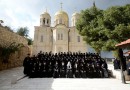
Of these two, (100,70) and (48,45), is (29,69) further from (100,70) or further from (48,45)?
(48,45)

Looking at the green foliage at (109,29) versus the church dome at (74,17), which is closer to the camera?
the green foliage at (109,29)

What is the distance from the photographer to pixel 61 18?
3803cm

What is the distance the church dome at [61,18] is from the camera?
125ft

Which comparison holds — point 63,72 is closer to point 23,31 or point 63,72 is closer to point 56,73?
point 56,73

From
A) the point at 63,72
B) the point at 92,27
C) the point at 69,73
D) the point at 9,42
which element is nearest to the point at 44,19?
the point at 92,27

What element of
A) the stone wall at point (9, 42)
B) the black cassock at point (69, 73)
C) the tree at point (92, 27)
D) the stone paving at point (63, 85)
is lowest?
the stone paving at point (63, 85)

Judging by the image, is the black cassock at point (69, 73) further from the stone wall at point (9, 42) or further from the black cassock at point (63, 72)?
the stone wall at point (9, 42)

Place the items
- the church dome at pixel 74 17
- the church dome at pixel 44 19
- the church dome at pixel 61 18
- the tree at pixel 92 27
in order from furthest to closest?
the church dome at pixel 74 17 < the church dome at pixel 61 18 < the church dome at pixel 44 19 < the tree at pixel 92 27

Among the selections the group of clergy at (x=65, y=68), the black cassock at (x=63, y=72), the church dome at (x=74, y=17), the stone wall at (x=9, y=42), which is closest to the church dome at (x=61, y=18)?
the church dome at (x=74, y=17)

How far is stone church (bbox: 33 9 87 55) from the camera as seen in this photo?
35719mm

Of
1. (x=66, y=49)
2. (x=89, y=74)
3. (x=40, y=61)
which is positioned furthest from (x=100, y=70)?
(x=66, y=49)

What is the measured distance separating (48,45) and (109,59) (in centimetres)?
1306

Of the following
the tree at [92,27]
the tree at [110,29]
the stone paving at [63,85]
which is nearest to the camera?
Result: the stone paving at [63,85]

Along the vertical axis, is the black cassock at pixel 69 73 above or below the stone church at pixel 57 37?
below
